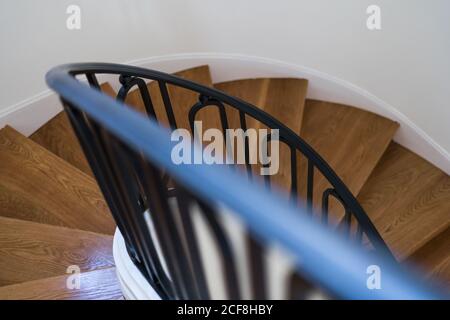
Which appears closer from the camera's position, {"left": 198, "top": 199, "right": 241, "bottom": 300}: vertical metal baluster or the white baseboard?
{"left": 198, "top": 199, "right": 241, "bottom": 300}: vertical metal baluster

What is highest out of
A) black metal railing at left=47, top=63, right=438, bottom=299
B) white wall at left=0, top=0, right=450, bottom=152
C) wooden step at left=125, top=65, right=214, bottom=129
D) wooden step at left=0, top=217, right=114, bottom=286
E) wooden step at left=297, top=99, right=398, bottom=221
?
white wall at left=0, top=0, right=450, bottom=152

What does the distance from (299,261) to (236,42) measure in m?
2.58

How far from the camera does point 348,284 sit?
0.59m

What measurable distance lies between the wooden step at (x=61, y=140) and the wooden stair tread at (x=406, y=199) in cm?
167

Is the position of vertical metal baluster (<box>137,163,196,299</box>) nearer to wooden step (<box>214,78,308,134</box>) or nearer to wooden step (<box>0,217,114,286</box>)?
wooden step (<box>0,217,114,286</box>)

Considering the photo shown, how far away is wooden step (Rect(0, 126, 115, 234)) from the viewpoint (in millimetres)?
2156

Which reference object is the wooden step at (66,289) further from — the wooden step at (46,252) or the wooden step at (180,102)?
the wooden step at (180,102)

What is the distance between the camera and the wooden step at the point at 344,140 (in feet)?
8.48

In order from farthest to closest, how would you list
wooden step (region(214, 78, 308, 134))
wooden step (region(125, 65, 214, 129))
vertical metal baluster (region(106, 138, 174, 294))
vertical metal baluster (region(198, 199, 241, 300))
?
wooden step (region(214, 78, 308, 134)) < wooden step (region(125, 65, 214, 129)) < vertical metal baluster (region(106, 138, 174, 294)) < vertical metal baluster (region(198, 199, 241, 300))

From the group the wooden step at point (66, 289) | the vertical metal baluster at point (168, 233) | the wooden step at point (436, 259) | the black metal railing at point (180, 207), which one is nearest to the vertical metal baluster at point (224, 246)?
the black metal railing at point (180, 207)

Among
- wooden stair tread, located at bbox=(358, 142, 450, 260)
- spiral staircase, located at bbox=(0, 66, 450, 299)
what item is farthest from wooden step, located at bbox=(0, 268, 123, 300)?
wooden stair tread, located at bbox=(358, 142, 450, 260)

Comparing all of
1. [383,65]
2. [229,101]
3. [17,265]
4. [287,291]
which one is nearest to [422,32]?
[383,65]

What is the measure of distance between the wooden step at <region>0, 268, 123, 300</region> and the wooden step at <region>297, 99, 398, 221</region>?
127 cm

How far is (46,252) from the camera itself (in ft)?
6.22
